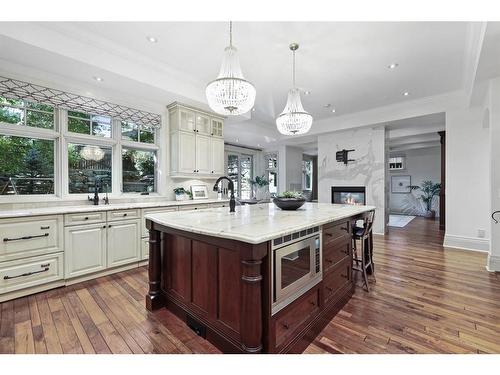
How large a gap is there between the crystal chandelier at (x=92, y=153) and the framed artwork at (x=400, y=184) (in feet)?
34.6

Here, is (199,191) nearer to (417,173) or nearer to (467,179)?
(467,179)

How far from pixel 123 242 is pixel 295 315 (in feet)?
8.68

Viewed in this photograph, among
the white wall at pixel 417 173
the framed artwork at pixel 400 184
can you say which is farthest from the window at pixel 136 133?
the framed artwork at pixel 400 184

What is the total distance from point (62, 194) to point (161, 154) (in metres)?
1.63

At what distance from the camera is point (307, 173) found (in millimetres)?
10523

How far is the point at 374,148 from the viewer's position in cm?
604

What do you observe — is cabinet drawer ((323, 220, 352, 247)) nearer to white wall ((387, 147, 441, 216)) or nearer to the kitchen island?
the kitchen island

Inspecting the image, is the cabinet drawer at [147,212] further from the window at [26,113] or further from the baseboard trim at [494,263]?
the baseboard trim at [494,263]

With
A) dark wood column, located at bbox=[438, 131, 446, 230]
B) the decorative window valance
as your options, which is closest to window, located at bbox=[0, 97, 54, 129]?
the decorative window valance

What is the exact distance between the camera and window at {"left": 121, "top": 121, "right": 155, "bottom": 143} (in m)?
4.05

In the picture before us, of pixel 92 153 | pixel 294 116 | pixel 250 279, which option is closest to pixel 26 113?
pixel 92 153

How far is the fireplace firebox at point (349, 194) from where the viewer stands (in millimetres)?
6223

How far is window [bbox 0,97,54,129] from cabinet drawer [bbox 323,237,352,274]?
3.93 meters
